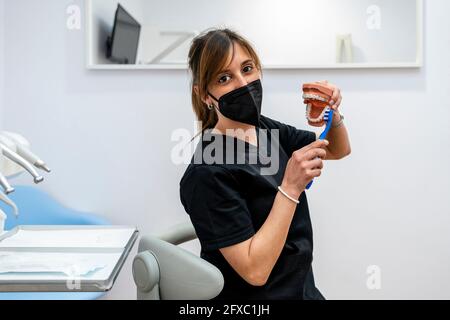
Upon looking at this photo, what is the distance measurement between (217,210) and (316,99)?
406 millimetres

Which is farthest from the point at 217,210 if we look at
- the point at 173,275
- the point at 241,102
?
the point at 241,102

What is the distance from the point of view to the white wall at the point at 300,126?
1807 mm

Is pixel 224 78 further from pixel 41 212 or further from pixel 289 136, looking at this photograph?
pixel 41 212

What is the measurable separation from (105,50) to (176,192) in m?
0.63

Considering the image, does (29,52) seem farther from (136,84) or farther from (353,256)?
(353,256)

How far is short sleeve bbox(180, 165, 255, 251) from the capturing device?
1.03 m

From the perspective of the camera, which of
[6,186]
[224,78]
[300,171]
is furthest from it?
[224,78]

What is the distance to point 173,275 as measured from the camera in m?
1.01

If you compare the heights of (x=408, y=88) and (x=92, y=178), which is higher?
(x=408, y=88)

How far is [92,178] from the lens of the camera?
6.17ft

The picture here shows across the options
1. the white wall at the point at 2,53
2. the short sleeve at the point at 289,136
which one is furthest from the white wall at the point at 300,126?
the short sleeve at the point at 289,136

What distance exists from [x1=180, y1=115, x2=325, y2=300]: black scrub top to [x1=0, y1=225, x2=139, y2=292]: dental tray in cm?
23

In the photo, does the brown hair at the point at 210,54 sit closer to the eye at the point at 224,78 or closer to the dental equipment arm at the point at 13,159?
the eye at the point at 224,78
